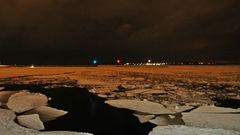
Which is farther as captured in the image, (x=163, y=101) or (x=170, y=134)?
(x=163, y=101)

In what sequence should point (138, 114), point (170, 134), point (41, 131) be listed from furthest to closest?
point (138, 114) → point (41, 131) → point (170, 134)

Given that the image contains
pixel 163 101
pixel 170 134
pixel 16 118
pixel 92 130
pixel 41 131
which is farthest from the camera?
pixel 163 101

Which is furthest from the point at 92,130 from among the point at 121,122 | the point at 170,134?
the point at 170,134

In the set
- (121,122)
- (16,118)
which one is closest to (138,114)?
(121,122)

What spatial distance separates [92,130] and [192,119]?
2.27 metres

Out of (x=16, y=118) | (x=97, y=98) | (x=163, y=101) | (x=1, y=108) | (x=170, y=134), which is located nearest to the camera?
(x=170, y=134)

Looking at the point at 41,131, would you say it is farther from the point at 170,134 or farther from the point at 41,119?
the point at 170,134

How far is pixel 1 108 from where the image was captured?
25.7 ft

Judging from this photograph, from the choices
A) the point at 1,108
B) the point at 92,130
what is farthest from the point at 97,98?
the point at 92,130

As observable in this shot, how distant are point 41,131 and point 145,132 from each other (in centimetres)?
212

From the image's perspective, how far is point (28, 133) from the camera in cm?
524

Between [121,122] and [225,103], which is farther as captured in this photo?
[225,103]

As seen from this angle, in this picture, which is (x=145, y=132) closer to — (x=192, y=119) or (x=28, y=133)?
(x=192, y=119)

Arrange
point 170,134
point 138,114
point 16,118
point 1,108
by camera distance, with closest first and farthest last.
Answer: point 170,134 < point 16,118 < point 138,114 < point 1,108
